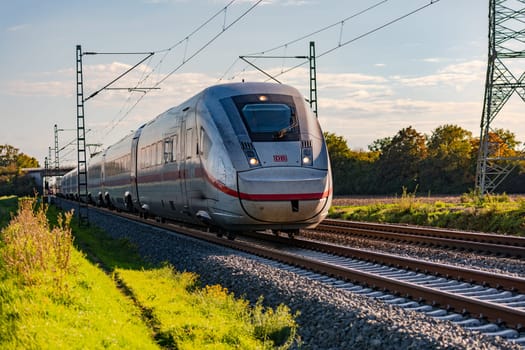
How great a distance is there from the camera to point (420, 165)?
57.9 m

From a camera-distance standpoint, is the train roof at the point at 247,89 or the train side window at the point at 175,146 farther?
the train side window at the point at 175,146

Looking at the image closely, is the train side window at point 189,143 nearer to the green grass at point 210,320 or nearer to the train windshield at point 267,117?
the train windshield at point 267,117

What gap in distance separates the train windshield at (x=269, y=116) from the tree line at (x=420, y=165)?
116 ft

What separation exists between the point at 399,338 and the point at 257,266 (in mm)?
5799

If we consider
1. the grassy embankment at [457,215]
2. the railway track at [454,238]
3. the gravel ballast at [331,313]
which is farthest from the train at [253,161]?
the grassy embankment at [457,215]

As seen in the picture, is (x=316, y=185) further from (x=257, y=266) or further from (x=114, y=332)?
(x=114, y=332)

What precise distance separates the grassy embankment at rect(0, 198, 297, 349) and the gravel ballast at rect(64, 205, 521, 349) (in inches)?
13.3

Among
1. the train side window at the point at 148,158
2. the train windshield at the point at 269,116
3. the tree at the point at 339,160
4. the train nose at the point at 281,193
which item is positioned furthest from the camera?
the tree at the point at 339,160

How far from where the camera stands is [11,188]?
13862 centimetres

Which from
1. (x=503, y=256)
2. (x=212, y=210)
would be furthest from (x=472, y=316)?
(x=212, y=210)

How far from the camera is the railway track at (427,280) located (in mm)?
8398

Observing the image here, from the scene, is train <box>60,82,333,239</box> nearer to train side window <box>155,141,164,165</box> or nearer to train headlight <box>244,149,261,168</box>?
train headlight <box>244,149,261,168</box>

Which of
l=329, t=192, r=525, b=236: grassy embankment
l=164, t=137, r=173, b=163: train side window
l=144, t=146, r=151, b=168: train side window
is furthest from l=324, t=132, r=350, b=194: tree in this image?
l=164, t=137, r=173, b=163: train side window

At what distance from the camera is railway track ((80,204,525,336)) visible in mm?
8398
